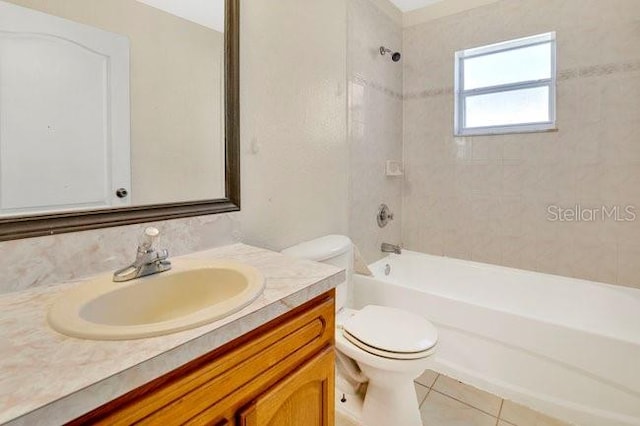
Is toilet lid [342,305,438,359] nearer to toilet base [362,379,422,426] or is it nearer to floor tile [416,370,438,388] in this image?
toilet base [362,379,422,426]

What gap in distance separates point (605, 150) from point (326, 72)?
1.80 metres

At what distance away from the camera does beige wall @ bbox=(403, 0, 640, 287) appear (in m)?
1.94

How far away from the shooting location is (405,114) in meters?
2.71

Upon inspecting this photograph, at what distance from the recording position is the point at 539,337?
5.28 feet

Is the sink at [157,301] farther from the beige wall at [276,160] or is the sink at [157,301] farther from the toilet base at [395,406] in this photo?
the toilet base at [395,406]

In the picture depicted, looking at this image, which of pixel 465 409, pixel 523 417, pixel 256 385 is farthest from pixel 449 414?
pixel 256 385

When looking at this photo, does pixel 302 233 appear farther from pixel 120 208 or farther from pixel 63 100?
pixel 63 100

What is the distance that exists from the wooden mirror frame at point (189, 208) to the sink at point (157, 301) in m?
0.17

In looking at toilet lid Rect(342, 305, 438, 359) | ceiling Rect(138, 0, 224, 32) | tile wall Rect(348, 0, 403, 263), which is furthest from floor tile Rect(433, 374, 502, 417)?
ceiling Rect(138, 0, 224, 32)

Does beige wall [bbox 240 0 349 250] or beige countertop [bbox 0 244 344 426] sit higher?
beige wall [bbox 240 0 349 250]

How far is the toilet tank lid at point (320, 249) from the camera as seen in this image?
149 cm

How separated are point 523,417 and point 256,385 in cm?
156

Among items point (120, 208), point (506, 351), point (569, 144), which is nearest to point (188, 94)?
point (120, 208)
